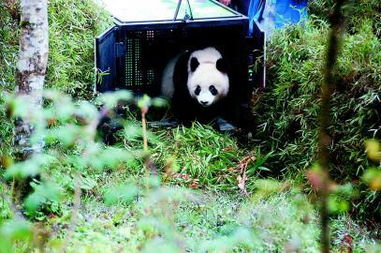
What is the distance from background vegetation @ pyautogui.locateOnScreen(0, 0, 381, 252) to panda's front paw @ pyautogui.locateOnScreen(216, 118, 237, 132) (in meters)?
0.12

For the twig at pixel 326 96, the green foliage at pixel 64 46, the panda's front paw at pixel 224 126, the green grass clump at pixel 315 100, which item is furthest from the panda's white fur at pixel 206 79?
the twig at pixel 326 96

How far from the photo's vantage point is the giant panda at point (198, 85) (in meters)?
5.67

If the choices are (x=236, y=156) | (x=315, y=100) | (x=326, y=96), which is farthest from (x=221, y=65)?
(x=326, y=96)

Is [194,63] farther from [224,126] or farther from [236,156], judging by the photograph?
[236,156]

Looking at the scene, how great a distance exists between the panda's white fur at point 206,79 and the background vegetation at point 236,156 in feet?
0.96

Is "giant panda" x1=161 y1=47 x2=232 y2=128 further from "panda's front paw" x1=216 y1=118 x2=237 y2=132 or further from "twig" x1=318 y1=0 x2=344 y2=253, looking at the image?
"twig" x1=318 y1=0 x2=344 y2=253

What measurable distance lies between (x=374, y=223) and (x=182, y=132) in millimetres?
2071

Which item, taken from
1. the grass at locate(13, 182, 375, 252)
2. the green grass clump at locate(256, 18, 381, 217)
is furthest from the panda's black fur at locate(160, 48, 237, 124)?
the grass at locate(13, 182, 375, 252)

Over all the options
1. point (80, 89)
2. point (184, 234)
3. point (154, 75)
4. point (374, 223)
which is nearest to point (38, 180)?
point (184, 234)

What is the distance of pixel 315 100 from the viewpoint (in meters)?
4.78

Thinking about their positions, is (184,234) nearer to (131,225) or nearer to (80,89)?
(131,225)

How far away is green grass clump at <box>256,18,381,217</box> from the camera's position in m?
4.28

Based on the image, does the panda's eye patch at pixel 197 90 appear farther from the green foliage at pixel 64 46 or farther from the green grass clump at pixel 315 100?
the green foliage at pixel 64 46

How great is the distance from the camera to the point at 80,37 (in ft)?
18.1
